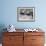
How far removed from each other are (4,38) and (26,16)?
42.2 inches

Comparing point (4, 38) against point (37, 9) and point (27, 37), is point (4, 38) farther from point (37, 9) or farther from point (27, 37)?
point (37, 9)

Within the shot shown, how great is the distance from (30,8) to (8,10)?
735 millimetres

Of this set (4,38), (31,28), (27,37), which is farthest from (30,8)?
(4,38)

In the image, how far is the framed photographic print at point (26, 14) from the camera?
14.8 ft

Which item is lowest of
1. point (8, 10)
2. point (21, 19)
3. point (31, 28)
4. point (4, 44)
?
point (4, 44)

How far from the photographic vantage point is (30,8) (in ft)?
14.7

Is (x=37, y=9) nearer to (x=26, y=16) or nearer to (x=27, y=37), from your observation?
(x=26, y=16)

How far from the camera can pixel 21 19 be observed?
177 inches

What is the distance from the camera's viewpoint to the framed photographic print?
14.8 ft

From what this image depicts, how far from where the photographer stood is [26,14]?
4.52 meters

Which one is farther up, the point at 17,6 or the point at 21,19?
the point at 17,6

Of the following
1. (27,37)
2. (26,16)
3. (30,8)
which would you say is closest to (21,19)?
(26,16)

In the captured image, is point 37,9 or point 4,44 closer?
point 4,44

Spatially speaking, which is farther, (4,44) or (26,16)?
(26,16)
